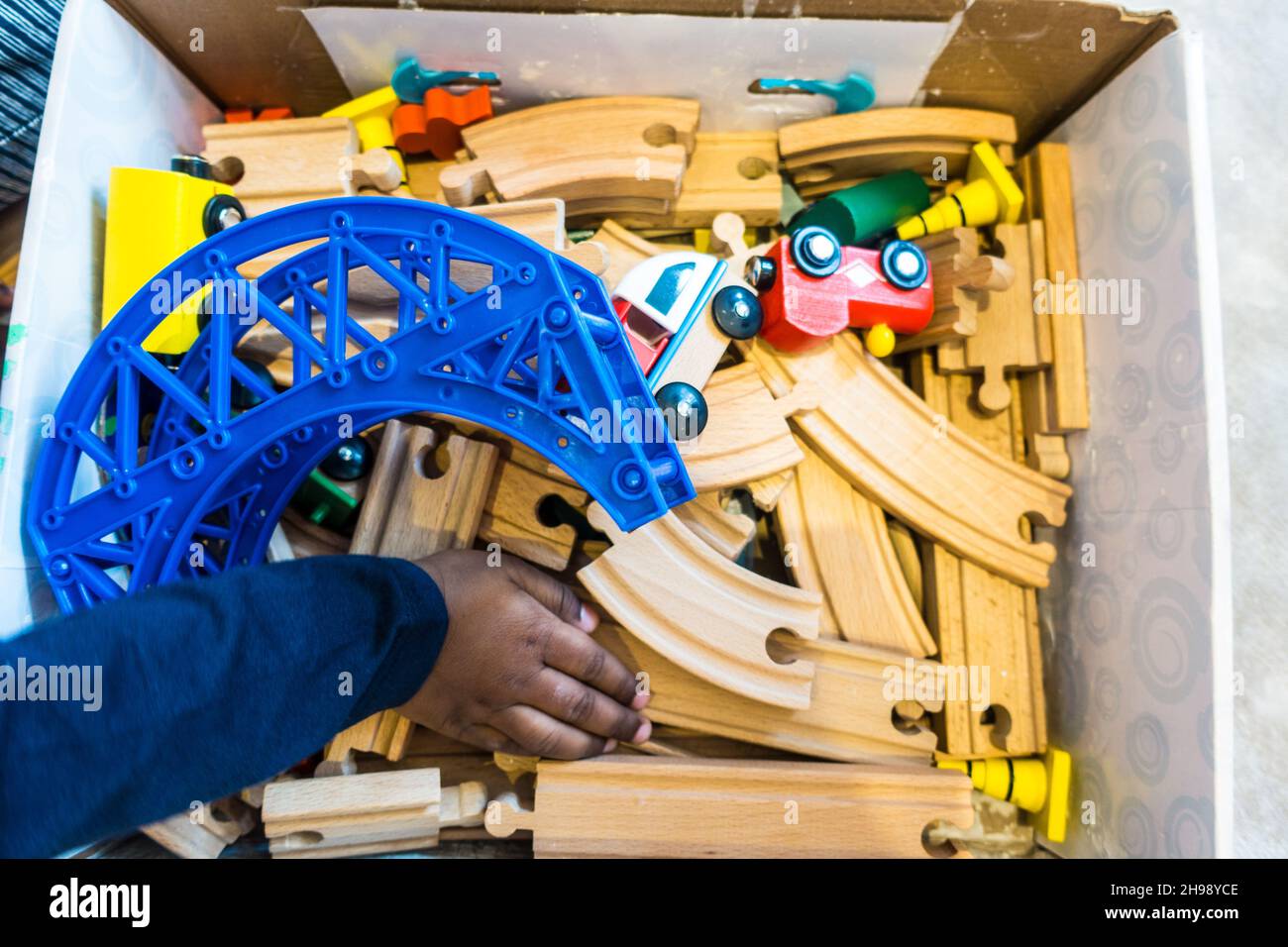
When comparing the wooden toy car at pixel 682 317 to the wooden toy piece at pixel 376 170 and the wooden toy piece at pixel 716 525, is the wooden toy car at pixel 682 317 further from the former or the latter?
the wooden toy piece at pixel 376 170

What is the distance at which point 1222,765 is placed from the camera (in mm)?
932

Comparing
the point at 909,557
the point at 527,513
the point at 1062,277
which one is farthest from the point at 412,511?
the point at 1062,277

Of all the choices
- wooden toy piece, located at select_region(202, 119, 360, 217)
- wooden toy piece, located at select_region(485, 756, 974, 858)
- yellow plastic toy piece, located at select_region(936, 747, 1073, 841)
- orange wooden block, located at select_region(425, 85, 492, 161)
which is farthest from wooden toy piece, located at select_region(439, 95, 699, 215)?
yellow plastic toy piece, located at select_region(936, 747, 1073, 841)

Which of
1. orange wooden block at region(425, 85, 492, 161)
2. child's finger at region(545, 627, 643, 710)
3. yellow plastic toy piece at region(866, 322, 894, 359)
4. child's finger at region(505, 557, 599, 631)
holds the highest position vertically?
orange wooden block at region(425, 85, 492, 161)

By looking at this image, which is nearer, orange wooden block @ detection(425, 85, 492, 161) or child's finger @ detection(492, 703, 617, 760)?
child's finger @ detection(492, 703, 617, 760)

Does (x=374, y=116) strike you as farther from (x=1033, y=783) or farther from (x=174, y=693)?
(x=1033, y=783)

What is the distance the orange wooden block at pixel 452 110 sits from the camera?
1157 millimetres

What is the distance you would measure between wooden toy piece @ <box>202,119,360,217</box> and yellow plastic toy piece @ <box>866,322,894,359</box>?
727mm

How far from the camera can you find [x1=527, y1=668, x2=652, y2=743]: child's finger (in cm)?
98

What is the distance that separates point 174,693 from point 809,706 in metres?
0.72

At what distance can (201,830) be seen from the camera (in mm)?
1001

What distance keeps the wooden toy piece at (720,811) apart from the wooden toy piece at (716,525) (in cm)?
27

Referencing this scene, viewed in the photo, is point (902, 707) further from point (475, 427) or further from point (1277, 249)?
point (1277, 249)

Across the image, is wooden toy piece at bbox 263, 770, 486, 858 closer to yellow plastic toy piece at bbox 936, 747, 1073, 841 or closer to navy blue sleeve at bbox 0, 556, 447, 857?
navy blue sleeve at bbox 0, 556, 447, 857
